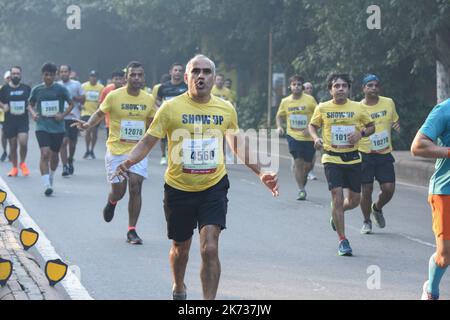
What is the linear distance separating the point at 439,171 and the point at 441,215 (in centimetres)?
33

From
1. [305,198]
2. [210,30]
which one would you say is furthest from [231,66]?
[305,198]

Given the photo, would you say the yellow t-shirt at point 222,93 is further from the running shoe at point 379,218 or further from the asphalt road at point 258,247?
the running shoe at point 379,218

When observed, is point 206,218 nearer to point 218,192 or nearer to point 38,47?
point 218,192

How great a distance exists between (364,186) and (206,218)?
4.90 metres

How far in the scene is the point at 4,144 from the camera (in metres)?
22.2

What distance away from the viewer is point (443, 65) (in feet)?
66.2

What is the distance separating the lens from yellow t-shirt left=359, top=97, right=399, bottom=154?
12641 mm

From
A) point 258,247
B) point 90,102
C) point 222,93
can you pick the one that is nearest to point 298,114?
point 258,247

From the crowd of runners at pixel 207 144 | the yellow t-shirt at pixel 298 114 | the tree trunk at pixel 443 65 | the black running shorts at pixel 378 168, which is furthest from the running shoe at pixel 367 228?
the tree trunk at pixel 443 65

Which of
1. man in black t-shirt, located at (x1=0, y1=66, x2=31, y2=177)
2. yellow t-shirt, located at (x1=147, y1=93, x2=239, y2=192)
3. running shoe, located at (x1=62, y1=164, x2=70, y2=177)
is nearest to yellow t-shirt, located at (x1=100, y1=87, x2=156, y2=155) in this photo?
yellow t-shirt, located at (x1=147, y1=93, x2=239, y2=192)

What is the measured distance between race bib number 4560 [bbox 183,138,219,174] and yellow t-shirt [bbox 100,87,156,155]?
12.3 feet

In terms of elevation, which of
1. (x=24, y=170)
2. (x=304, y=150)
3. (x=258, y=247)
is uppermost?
(x=304, y=150)

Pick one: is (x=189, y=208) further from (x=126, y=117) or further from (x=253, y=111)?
(x=253, y=111)
